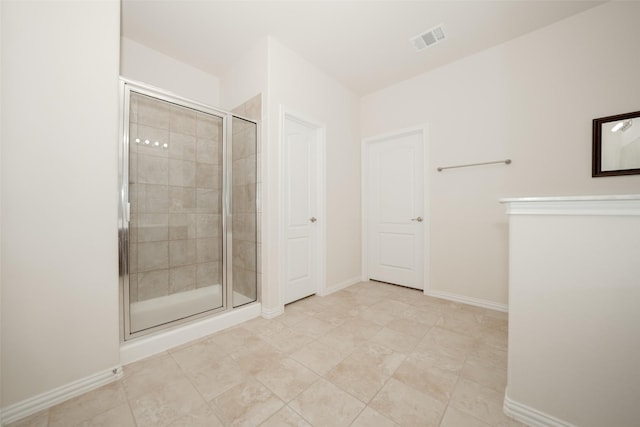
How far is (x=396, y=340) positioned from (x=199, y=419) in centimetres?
140

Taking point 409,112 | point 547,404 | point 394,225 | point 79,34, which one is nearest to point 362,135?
point 409,112

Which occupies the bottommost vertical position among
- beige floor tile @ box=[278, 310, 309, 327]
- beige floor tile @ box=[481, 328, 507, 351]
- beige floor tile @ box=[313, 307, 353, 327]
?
beige floor tile @ box=[278, 310, 309, 327]

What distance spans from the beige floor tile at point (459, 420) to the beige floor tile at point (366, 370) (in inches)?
13.6

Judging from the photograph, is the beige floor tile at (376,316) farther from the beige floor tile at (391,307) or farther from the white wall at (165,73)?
the white wall at (165,73)

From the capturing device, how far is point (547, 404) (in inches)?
43.8

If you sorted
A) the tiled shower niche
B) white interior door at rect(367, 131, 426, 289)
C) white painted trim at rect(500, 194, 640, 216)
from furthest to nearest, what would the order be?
1. white interior door at rect(367, 131, 426, 289)
2. the tiled shower niche
3. white painted trim at rect(500, 194, 640, 216)

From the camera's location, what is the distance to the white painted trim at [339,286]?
2953mm

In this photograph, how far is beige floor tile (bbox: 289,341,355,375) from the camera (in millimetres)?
1573

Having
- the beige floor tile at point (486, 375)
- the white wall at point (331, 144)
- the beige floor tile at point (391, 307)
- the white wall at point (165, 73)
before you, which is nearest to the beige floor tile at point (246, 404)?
the white wall at point (331, 144)

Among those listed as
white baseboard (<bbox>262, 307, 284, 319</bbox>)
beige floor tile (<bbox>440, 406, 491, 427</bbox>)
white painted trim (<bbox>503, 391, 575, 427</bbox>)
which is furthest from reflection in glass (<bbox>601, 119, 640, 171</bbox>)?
white baseboard (<bbox>262, 307, 284, 319</bbox>)

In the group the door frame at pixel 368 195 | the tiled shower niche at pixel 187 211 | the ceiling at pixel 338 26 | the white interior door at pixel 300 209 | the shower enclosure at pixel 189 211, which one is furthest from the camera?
the door frame at pixel 368 195

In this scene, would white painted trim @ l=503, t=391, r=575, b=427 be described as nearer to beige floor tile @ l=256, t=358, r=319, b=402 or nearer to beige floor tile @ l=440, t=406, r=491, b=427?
beige floor tile @ l=440, t=406, r=491, b=427

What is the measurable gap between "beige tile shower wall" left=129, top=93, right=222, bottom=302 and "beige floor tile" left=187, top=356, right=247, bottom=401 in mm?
930

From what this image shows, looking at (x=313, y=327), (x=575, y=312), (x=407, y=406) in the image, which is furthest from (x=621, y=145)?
(x=313, y=327)
